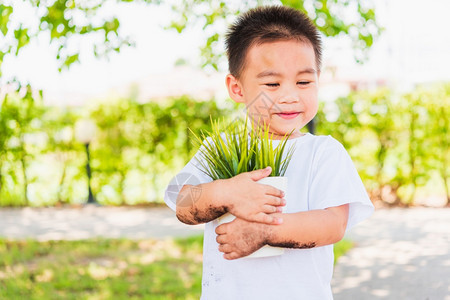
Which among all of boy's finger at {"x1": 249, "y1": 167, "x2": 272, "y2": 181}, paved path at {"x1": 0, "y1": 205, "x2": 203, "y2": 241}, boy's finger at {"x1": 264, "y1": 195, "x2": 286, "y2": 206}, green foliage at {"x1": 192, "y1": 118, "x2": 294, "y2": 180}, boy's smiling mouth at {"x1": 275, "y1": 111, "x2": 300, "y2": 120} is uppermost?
boy's smiling mouth at {"x1": 275, "y1": 111, "x2": 300, "y2": 120}

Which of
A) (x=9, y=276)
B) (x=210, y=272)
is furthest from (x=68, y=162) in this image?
(x=210, y=272)

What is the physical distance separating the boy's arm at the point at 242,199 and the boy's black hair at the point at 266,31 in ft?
1.44

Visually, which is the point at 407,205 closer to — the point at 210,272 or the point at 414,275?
the point at 414,275

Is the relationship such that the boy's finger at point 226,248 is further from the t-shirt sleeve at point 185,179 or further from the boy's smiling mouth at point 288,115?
the boy's smiling mouth at point 288,115

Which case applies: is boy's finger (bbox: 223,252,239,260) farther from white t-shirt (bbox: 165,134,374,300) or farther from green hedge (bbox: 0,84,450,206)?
green hedge (bbox: 0,84,450,206)

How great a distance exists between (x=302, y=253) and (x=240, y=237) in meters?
0.27

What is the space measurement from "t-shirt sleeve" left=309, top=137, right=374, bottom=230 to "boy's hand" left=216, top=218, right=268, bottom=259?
0.77ft

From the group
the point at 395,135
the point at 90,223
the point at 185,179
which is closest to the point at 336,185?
the point at 185,179

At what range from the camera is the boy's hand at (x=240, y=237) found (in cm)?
135

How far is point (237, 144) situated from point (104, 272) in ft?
12.0

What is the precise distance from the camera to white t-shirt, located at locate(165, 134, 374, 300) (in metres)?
1.50

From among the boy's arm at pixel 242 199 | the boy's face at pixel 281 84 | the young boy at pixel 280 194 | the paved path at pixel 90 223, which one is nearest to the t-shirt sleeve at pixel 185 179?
the young boy at pixel 280 194

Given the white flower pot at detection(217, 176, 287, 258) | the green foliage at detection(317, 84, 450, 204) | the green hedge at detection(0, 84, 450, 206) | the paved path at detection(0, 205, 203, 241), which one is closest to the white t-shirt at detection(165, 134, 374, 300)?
the white flower pot at detection(217, 176, 287, 258)

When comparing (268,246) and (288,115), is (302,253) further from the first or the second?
(288,115)
